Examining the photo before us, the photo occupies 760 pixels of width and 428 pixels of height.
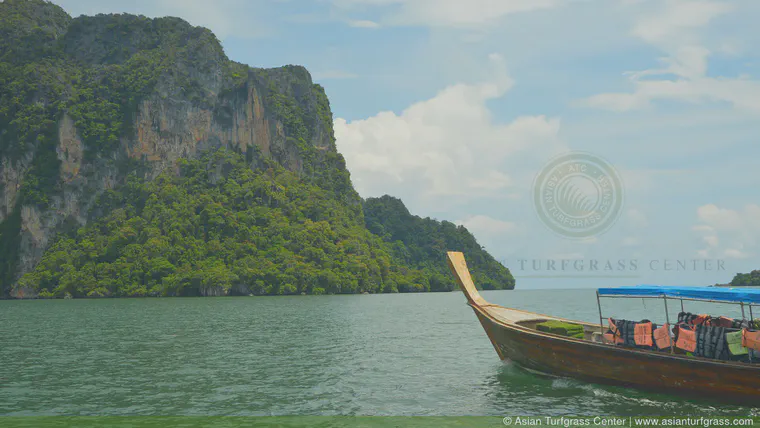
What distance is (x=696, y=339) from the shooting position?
14.6 metres

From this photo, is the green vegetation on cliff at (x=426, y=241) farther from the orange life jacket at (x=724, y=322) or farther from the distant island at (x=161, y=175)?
the orange life jacket at (x=724, y=322)

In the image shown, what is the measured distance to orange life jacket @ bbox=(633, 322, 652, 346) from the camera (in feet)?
50.4

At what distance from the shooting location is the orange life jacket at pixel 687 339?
1459 centimetres

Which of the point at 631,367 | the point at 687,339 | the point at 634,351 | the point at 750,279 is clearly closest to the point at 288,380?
the point at 631,367

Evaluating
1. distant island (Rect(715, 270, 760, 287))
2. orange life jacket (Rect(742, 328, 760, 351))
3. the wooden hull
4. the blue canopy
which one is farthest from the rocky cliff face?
orange life jacket (Rect(742, 328, 760, 351))

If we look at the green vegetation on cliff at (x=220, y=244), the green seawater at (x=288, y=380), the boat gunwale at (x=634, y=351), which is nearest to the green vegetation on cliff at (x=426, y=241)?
the green vegetation on cliff at (x=220, y=244)

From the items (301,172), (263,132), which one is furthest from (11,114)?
(301,172)

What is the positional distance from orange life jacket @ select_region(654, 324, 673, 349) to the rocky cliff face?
4255 inches

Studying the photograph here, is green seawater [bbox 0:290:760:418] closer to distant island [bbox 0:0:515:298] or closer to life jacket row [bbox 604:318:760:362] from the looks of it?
life jacket row [bbox 604:318:760:362]

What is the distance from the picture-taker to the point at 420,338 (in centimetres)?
3053

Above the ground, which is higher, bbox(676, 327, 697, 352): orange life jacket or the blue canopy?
the blue canopy

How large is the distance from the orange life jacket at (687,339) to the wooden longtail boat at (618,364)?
428 mm

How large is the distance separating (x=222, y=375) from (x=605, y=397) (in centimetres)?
1174

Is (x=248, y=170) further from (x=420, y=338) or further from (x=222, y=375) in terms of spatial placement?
(x=222, y=375)
